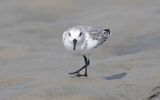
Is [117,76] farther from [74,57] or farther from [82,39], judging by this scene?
[74,57]

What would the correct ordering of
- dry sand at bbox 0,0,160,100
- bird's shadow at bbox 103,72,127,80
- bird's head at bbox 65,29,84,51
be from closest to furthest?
dry sand at bbox 0,0,160,100 < bird's head at bbox 65,29,84,51 < bird's shadow at bbox 103,72,127,80

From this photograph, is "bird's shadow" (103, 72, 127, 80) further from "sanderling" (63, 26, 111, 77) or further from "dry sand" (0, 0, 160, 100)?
"sanderling" (63, 26, 111, 77)

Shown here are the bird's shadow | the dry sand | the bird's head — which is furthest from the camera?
the bird's shadow

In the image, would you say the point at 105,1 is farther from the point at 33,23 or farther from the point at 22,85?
the point at 22,85

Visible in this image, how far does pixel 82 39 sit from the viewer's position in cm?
762

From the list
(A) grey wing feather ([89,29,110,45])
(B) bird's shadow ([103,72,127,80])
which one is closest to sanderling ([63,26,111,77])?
(A) grey wing feather ([89,29,110,45])

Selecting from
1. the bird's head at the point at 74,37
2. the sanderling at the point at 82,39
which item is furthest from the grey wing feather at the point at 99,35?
the bird's head at the point at 74,37

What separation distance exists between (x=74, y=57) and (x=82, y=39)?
7.02 feet

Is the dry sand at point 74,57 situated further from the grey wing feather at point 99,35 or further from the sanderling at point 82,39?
the grey wing feather at point 99,35

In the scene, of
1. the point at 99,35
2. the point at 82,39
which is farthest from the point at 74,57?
the point at 82,39

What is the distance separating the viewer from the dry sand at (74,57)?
7.04 metres

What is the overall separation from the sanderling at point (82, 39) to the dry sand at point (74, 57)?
15.5 inches

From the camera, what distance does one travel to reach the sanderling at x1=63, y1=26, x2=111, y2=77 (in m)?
7.49

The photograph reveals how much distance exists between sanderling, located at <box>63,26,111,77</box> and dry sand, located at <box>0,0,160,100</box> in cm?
39
